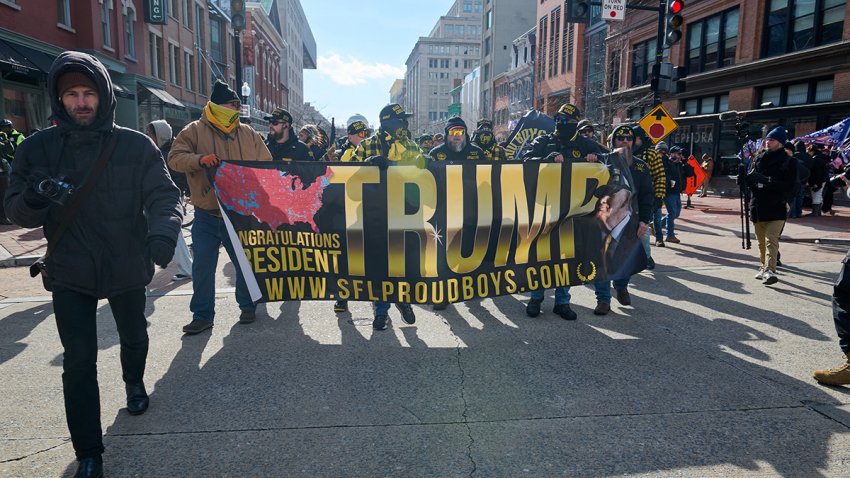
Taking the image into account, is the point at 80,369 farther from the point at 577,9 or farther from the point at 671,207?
the point at 577,9

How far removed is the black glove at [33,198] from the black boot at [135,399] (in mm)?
1379

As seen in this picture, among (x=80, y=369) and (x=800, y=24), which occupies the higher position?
(x=800, y=24)

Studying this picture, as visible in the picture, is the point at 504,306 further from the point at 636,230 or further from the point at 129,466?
the point at 129,466

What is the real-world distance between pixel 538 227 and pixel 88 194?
149 inches

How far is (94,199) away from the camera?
3.14 m

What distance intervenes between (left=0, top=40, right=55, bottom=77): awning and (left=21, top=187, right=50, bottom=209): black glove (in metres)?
15.7

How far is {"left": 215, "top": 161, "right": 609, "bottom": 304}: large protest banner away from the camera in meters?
5.21

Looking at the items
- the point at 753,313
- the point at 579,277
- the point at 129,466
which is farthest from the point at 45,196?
the point at 753,313

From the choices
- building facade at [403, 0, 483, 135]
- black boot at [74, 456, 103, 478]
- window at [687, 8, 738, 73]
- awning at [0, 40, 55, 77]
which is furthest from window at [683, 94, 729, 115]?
building facade at [403, 0, 483, 135]

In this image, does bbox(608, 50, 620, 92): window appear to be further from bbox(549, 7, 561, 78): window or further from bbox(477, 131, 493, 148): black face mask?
bbox(477, 131, 493, 148): black face mask

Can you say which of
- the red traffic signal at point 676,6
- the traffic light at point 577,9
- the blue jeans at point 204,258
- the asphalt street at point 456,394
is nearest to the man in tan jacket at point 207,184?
the blue jeans at point 204,258

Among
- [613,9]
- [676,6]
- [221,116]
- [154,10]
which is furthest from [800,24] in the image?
[154,10]

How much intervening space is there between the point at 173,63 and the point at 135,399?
32131 millimetres

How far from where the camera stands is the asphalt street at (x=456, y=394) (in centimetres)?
323
